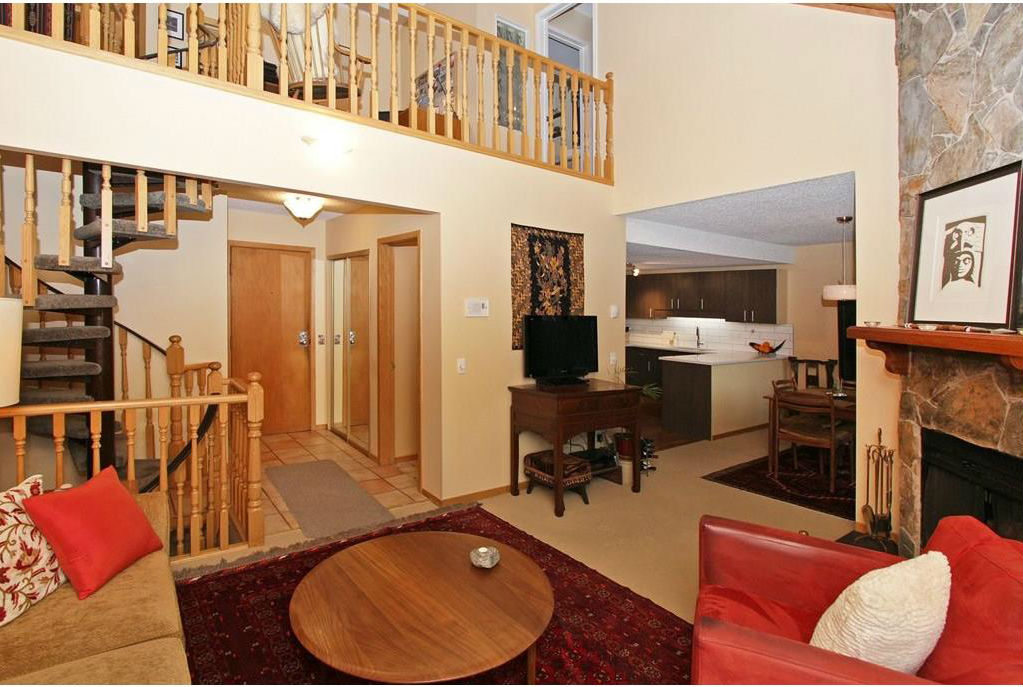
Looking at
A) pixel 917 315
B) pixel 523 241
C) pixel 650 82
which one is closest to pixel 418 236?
pixel 523 241

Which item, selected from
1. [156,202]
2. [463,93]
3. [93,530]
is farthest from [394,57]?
[93,530]

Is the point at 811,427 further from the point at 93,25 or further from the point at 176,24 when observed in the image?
the point at 176,24

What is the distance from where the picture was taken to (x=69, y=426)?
10.4 feet

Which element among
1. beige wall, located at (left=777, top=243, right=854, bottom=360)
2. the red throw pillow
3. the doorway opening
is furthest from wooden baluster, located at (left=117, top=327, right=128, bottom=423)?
beige wall, located at (left=777, top=243, right=854, bottom=360)

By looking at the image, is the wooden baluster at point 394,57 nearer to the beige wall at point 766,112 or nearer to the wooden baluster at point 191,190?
the wooden baluster at point 191,190

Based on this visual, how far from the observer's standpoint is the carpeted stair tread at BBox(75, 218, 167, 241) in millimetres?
2969

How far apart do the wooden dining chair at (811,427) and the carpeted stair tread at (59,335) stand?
16.4 feet

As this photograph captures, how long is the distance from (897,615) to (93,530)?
2556 mm

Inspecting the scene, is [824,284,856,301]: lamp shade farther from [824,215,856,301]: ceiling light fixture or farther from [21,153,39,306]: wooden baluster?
[21,153,39,306]: wooden baluster

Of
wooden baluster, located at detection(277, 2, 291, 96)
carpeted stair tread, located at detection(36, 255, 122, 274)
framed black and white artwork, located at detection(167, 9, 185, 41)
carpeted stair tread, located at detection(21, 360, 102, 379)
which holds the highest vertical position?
framed black and white artwork, located at detection(167, 9, 185, 41)

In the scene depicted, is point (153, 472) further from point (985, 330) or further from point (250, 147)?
point (985, 330)

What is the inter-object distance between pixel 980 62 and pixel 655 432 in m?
4.59

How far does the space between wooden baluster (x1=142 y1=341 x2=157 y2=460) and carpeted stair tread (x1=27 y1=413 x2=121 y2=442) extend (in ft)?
3.33

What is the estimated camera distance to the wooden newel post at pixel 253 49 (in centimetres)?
308
